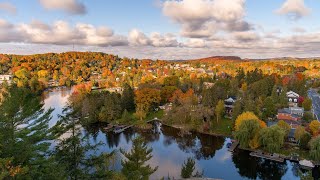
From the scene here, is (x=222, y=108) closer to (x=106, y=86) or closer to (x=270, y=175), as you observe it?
(x=270, y=175)

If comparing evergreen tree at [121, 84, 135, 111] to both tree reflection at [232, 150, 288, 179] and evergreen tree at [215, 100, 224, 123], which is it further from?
tree reflection at [232, 150, 288, 179]

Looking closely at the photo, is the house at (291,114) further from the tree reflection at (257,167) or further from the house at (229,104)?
the tree reflection at (257,167)

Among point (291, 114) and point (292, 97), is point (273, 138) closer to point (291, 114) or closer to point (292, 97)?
point (291, 114)

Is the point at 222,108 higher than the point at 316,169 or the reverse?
higher

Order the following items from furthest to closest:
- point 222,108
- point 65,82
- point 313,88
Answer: point 65,82 → point 313,88 → point 222,108

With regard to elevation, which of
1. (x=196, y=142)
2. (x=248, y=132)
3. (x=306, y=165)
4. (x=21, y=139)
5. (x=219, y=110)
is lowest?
(x=196, y=142)

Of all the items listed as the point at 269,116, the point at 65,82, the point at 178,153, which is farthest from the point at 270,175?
the point at 65,82

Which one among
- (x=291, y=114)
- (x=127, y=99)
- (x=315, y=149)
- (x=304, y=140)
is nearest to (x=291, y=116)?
(x=291, y=114)
